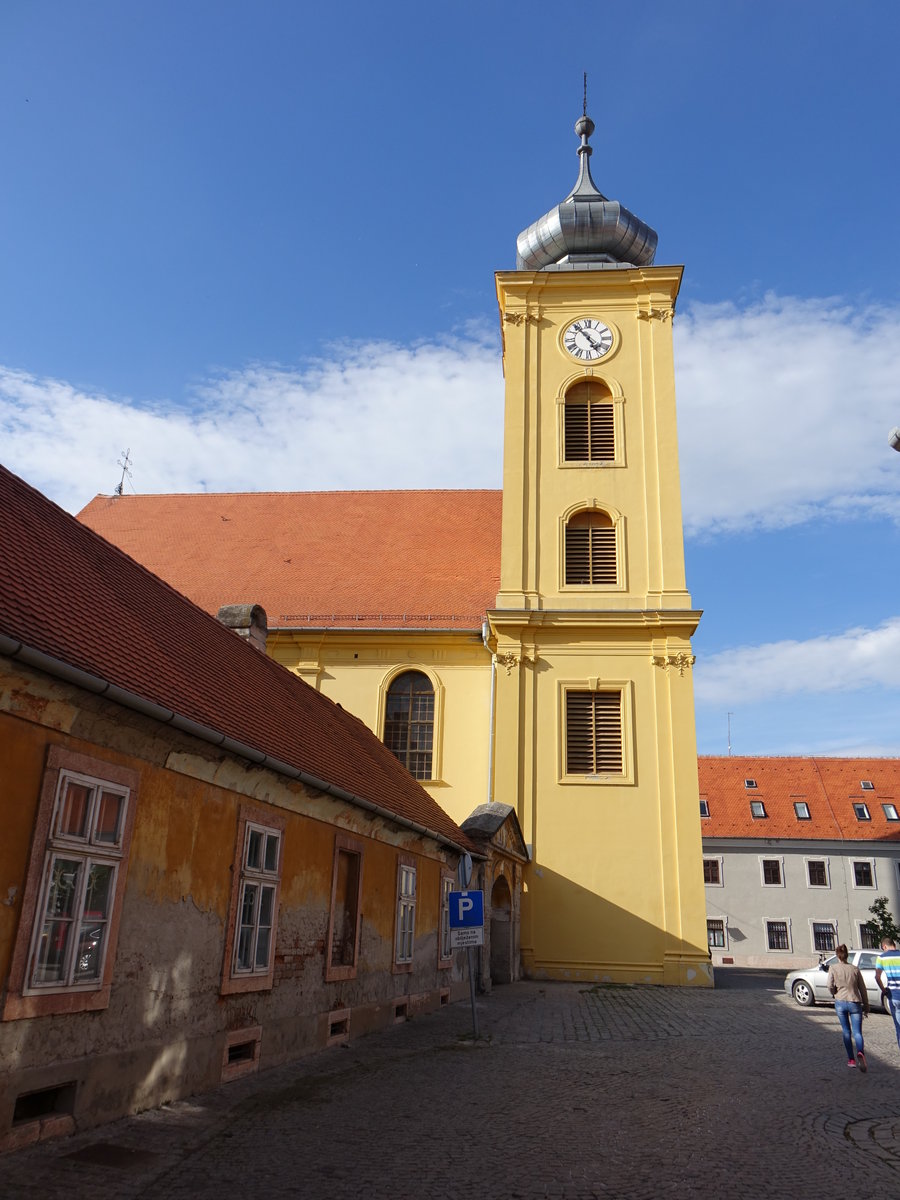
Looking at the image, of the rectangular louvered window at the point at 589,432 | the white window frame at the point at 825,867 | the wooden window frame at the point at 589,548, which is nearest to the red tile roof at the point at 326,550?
the wooden window frame at the point at 589,548

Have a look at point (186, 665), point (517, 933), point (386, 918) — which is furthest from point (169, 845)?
point (517, 933)

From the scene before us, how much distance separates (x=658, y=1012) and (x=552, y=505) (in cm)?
1320

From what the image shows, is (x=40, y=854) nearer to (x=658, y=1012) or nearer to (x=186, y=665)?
(x=186, y=665)

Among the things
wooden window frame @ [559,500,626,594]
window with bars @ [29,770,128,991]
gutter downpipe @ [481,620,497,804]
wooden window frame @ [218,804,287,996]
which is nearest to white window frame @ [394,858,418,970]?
wooden window frame @ [218,804,287,996]

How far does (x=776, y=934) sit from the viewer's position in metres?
41.3

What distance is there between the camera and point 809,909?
135 ft

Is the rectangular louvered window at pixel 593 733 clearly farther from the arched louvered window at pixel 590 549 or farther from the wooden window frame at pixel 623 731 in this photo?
the arched louvered window at pixel 590 549

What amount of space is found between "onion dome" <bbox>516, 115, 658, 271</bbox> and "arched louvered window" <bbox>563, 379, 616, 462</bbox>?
442 cm

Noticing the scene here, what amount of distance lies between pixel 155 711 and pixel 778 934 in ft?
132

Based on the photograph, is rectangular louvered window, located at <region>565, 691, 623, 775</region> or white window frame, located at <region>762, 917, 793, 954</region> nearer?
rectangular louvered window, located at <region>565, 691, 623, 775</region>

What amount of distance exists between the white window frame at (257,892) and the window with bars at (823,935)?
123 feet

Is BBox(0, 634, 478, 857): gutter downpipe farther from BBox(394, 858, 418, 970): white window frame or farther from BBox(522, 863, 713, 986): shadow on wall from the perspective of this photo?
BBox(522, 863, 713, 986): shadow on wall

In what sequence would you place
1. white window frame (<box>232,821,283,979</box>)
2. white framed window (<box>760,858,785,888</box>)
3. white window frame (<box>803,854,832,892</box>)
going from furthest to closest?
white framed window (<box>760,858,785,888</box>)
white window frame (<box>803,854,832,892</box>)
white window frame (<box>232,821,283,979</box>)

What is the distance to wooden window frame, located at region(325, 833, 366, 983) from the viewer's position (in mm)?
10539
